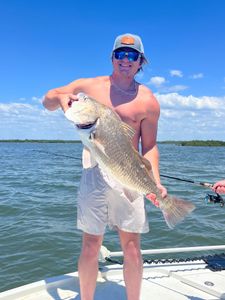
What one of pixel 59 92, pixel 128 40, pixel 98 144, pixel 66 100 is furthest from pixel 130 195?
pixel 128 40

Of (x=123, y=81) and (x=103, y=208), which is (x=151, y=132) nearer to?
(x=123, y=81)

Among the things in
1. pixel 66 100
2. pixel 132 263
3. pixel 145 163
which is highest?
pixel 66 100

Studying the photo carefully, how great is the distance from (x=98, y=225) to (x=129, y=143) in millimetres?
824

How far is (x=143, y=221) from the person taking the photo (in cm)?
348

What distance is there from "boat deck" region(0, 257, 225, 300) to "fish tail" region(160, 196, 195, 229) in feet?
3.99

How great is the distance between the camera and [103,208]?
349 cm

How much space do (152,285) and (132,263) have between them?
996mm

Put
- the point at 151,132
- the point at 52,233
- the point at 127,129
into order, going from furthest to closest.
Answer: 1. the point at 52,233
2. the point at 151,132
3. the point at 127,129

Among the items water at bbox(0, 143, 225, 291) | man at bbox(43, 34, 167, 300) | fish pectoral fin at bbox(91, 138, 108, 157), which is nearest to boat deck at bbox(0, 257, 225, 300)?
man at bbox(43, 34, 167, 300)

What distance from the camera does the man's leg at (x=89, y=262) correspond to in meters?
3.53

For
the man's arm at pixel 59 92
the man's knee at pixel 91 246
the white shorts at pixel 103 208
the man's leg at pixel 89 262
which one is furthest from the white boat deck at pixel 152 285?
the man's arm at pixel 59 92

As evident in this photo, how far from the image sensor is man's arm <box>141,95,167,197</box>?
143 inches

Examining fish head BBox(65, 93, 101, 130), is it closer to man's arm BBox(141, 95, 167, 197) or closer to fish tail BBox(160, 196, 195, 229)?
man's arm BBox(141, 95, 167, 197)

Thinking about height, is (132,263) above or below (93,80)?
below
